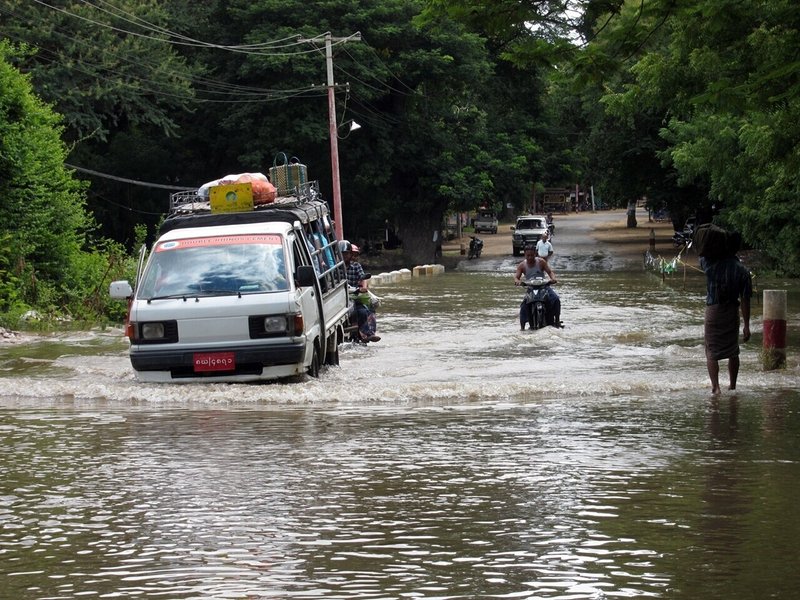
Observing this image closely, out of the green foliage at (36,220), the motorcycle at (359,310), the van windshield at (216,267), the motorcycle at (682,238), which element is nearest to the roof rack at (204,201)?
the van windshield at (216,267)

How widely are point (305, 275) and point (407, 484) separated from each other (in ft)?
21.1

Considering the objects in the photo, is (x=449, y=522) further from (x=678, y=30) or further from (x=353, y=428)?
(x=678, y=30)

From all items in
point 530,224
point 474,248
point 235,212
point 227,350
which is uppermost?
point 235,212

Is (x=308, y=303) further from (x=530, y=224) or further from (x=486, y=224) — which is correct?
(x=486, y=224)

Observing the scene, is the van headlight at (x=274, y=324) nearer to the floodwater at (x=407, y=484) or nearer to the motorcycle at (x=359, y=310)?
the floodwater at (x=407, y=484)

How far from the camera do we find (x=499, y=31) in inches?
456

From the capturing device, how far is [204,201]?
1819 centimetres

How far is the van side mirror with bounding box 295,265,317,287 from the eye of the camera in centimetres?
1495

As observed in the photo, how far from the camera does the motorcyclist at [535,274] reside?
21.0m

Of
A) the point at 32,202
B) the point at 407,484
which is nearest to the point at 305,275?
the point at 407,484

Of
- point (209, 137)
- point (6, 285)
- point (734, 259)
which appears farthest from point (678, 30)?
point (209, 137)

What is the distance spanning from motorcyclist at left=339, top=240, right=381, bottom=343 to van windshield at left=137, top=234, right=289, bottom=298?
5516 millimetres

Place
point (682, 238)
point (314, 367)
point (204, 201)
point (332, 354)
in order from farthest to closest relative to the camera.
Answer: point (682, 238), point (204, 201), point (332, 354), point (314, 367)

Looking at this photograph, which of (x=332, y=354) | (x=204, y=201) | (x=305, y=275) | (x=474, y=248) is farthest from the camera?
(x=474, y=248)
